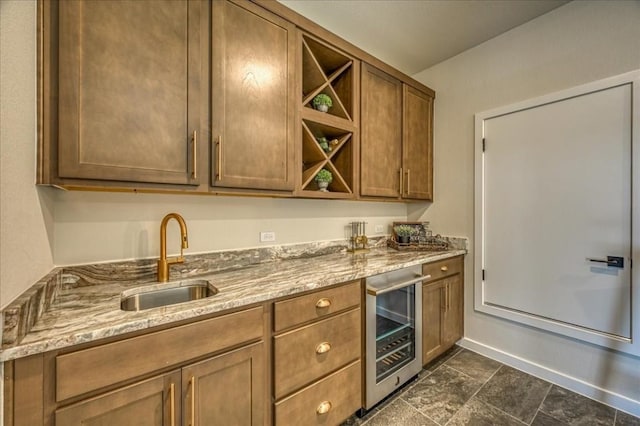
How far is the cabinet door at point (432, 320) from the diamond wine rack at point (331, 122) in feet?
3.27

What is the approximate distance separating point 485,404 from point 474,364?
1.66 feet

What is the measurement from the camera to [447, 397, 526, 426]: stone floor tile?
5.06ft

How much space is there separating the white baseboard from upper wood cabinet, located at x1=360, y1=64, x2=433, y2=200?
4.78 feet

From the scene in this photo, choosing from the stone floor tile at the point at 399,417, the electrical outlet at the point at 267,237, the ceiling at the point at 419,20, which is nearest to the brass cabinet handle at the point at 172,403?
the electrical outlet at the point at 267,237

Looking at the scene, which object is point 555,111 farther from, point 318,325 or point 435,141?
point 318,325

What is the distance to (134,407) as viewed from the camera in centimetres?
90

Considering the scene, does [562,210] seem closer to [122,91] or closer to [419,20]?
[419,20]

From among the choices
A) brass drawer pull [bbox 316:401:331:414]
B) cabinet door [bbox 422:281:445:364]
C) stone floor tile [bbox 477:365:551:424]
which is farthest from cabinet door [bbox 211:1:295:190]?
stone floor tile [bbox 477:365:551:424]

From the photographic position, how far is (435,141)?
8.82 ft

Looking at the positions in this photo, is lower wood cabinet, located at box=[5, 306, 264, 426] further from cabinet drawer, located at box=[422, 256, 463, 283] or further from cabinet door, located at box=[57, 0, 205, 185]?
cabinet drawer, located at box=[422, 256, 463, 283]

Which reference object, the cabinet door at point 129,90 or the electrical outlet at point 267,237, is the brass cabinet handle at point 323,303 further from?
the cabinet door at point 129,90

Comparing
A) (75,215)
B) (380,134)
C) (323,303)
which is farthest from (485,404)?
(75,215)

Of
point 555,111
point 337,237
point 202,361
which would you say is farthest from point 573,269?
point 202,361

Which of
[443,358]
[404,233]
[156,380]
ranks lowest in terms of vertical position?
[443,358]
